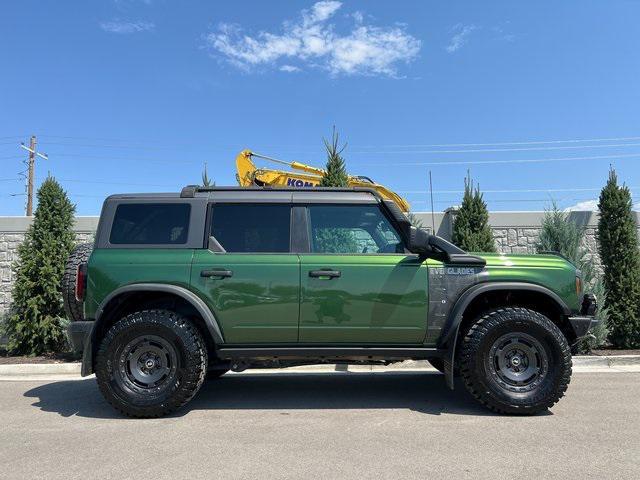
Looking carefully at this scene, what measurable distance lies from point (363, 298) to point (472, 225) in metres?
5.72

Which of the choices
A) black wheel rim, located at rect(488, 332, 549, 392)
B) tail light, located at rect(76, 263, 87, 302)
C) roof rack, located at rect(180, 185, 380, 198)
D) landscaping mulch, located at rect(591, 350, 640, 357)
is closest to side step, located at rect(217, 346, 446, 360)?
black wheel rim, located at rect(488, 332, 549, 392)

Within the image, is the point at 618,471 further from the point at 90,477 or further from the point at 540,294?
the point at 90,477

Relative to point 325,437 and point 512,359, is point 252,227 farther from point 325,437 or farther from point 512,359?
point 512,359

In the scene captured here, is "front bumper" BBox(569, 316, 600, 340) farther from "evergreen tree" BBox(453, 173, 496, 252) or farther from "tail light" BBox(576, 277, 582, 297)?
"evergreen tree" BBox(453, 173, 496, 252)

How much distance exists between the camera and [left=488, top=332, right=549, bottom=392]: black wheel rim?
4453 mm

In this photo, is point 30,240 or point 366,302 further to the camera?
point 30,240

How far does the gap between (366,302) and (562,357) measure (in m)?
1.84

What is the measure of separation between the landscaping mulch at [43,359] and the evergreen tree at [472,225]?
719cm

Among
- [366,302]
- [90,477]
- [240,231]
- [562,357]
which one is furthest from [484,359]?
[90,477]

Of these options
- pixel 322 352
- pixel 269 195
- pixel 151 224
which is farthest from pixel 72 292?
pixel 322 352

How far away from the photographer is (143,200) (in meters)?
4.79

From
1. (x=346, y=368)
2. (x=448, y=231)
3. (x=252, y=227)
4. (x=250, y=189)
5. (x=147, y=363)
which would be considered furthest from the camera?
(x=448, y=231)

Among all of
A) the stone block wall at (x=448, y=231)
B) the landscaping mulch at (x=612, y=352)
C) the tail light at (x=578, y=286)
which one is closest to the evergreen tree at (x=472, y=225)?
the stone block wall at (x=448, y=231)

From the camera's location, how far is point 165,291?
14.6ft
